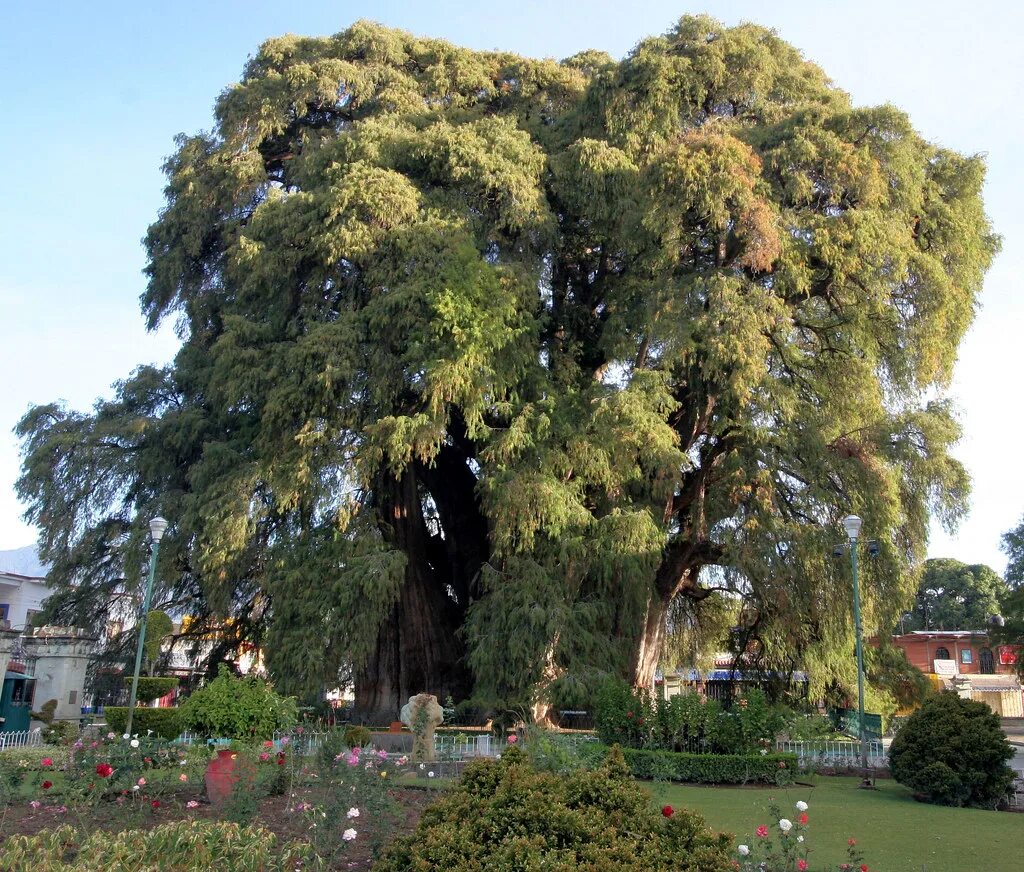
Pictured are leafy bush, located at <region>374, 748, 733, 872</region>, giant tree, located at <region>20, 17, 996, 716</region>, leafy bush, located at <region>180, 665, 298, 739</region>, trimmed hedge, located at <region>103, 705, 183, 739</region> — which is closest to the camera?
leafy bush, located at <region>374, 748, 733, 872</region>

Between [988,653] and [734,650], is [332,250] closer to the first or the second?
[734,650]

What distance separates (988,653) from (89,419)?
45.3 meters

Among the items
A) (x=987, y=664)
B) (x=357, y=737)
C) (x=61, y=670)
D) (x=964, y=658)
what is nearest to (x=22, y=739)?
(x=61, y=670)

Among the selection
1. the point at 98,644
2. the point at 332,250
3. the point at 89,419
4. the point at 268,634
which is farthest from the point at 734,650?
the point at 89,419

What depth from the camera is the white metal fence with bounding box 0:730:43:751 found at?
50.9ft

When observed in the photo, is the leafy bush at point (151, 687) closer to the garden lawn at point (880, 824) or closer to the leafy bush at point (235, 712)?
the leafy bush at point (235, 712)

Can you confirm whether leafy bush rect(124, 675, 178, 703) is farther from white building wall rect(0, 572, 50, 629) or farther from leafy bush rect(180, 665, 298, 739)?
white building wall rect(0, 572, 50, 629)

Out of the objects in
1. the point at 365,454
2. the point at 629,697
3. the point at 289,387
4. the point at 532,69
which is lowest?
the point at 629,697

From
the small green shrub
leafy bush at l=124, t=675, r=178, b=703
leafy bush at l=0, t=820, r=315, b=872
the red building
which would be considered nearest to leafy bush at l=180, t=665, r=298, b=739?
leafy bush at l=0, t=820, r=315, b=872

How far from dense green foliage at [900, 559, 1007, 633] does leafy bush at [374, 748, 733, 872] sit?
57.9 metres

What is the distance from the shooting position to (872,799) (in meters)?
12.3

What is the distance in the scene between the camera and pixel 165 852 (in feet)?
20.4

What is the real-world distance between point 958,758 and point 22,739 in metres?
15.1

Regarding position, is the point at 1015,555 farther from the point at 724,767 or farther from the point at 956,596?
the point at 724,767
